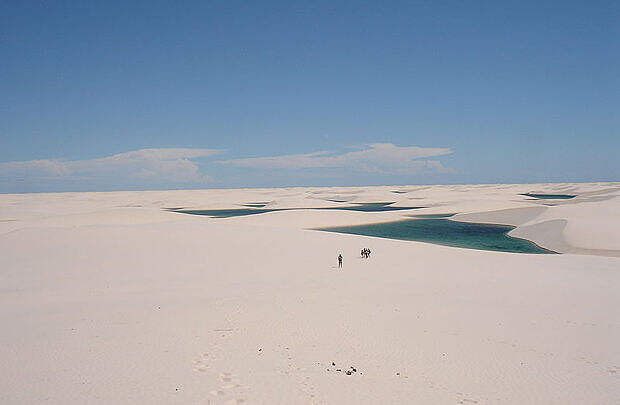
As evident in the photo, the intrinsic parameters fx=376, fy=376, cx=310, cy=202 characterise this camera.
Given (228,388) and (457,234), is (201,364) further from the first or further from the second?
(457,234)

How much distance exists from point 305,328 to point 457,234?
30428mm

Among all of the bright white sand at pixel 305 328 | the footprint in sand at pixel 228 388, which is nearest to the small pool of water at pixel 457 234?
the bright white sand at pixel 305 328

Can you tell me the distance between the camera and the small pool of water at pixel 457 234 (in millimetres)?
28878

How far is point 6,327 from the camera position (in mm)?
9641

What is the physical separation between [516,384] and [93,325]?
9.72 m

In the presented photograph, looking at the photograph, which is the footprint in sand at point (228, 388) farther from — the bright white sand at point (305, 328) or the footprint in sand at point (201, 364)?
the footprint in sand at point (201, 364)

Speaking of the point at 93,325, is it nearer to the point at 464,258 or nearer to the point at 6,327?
the point at 6,327

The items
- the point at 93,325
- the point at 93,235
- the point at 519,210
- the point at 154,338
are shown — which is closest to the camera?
the point at 154,338

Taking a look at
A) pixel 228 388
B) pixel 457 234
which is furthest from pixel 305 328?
pixel 457 234

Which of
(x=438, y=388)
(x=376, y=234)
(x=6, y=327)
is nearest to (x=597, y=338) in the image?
(x=438, y=388)

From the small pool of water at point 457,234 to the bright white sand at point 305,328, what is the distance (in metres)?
8.31

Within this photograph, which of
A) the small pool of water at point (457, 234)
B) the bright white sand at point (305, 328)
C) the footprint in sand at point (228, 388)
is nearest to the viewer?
the footprint in sand at point (228, 388)

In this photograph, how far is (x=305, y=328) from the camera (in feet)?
31.0

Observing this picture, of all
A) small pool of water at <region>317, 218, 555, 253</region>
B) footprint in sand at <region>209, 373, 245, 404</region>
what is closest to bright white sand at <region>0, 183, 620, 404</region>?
footprint in sand at <region>209, 373, 245, 404</region>
